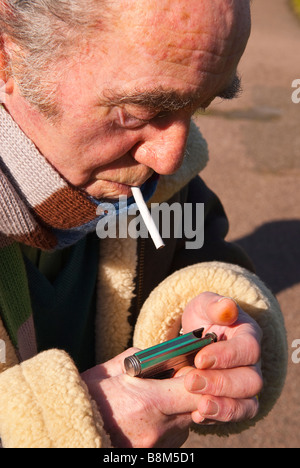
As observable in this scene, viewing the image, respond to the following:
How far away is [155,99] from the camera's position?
1.26 m

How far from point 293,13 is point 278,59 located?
2349 mm

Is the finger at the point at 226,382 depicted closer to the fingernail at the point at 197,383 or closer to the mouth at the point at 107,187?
the fingernail at the point at 197,383

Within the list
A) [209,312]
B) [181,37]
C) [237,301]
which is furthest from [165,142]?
[237,301]

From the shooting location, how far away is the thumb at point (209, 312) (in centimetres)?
136

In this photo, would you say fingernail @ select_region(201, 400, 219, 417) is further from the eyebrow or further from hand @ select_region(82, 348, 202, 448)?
the eyebrow

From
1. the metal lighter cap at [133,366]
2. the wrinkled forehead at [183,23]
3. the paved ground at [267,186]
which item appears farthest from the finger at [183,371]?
the paved ground at [267,186]

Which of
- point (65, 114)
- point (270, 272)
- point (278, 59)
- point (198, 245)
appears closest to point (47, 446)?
point (65, 114)

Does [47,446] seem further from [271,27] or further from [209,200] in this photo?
[271,27]

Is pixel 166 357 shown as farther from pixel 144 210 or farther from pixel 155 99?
pixel 155 99

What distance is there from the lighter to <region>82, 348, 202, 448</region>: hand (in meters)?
0.03

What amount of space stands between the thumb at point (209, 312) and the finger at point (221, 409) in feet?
0.54

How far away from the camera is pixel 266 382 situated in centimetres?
163

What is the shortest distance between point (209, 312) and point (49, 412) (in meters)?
0.42

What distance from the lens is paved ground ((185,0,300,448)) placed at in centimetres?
269
